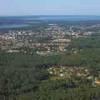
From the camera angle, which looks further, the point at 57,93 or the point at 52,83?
the point at 52,83

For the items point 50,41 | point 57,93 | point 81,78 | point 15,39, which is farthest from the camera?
point 15,39

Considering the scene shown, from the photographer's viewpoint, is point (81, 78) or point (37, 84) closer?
point (37, 84)

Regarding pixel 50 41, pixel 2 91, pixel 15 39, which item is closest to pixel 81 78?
pixel 2 91

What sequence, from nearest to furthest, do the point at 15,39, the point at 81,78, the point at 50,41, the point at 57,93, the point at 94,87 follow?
1. the point at 57,93
2. the point at 94,87
3. the point at 81,78
4. the point at 50,41
5. the point at 15,39

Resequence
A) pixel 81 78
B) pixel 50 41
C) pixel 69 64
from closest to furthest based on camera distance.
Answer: pixel 81 78 < pixel 69 64 < pixel 50 41

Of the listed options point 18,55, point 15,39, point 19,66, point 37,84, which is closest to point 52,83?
point 37,84

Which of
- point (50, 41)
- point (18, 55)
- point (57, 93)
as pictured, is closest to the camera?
point (57, 93)

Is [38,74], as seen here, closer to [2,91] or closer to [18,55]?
[2,91]

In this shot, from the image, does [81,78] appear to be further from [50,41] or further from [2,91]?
[50,41]
